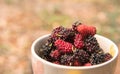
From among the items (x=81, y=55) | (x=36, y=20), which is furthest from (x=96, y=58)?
(x=36, y=20)

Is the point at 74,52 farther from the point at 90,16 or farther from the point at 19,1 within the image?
the point at 19,1

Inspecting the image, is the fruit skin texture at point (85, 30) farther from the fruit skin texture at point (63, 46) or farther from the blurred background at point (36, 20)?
the blurred background at point (36, 20)

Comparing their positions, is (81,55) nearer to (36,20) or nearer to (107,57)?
(107,57)

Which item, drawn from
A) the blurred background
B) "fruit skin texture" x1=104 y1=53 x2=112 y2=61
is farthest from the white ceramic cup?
the blurred background

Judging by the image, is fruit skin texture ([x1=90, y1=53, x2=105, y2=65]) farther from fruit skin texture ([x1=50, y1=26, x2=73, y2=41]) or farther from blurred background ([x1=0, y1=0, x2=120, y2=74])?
blurred background ([x1=0, y1=0, x2=120, y2=74])

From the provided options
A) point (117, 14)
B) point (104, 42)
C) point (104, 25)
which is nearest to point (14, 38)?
point (104, 25)
